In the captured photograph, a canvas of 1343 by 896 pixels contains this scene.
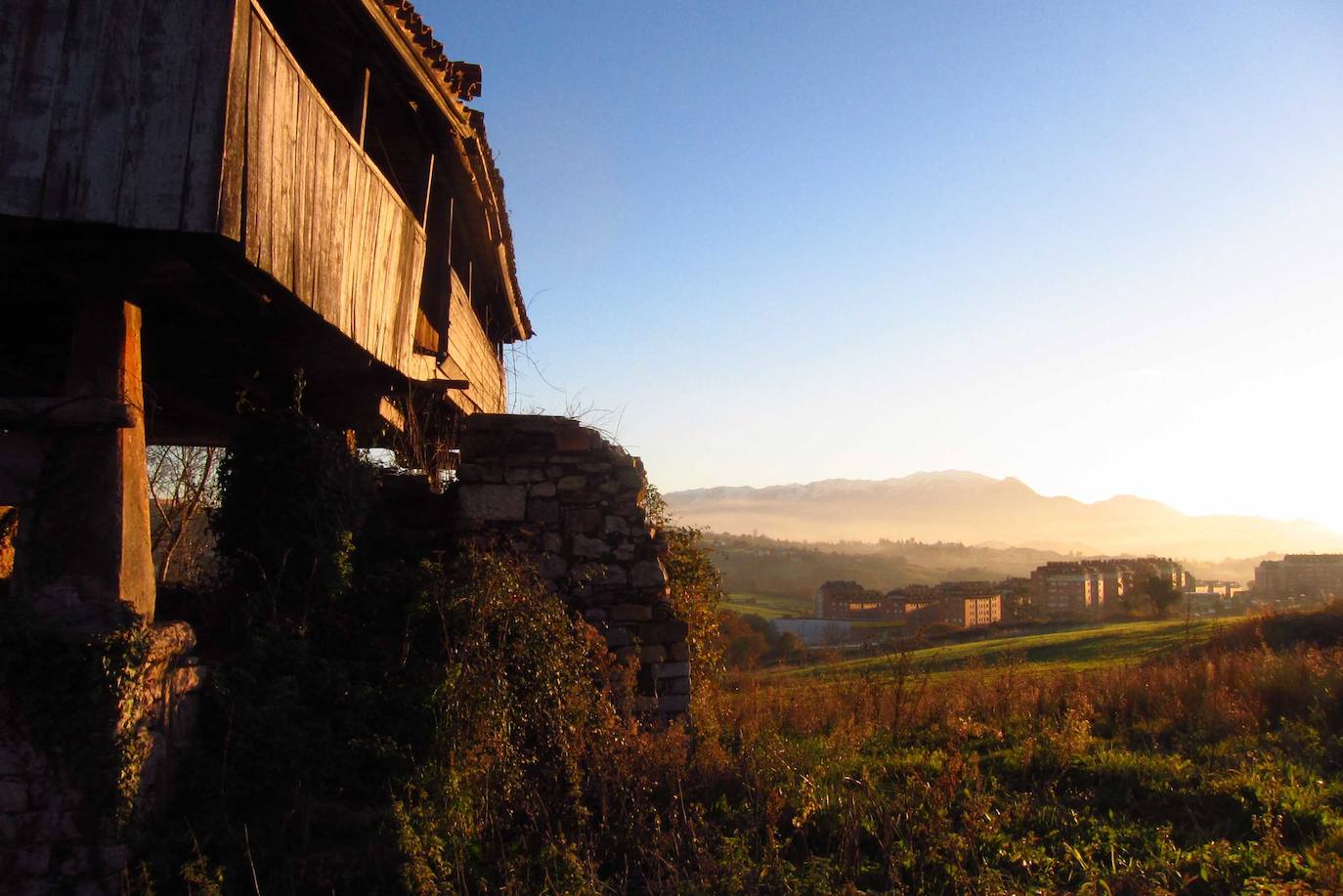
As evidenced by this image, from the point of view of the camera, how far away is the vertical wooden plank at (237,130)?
498 centimetres

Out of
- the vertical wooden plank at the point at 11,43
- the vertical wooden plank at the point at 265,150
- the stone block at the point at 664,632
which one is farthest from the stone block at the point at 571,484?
the vertical wooden plank at the point at 11,43

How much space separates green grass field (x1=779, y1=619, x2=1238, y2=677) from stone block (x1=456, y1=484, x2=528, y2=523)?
749cm

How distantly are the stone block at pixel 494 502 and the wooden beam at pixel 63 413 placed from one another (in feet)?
9.27

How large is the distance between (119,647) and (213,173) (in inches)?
101

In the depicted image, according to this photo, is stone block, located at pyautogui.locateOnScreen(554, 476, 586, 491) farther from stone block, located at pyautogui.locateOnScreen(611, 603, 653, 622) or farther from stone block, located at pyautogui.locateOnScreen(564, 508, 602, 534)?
stone block, located at pyautogui.locateOnScreen(611, 603, 653, 622)

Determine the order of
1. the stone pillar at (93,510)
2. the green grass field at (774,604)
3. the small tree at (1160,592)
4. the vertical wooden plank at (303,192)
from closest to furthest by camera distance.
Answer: the stone pillar at (93,510) < the vertical wooden plank at (303,192) < the small tree at (1160,592) < the green grass field at (774,604)

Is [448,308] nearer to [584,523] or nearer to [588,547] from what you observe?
[584,523]

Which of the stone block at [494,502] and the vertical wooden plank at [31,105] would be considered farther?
the stone block at [494,502]

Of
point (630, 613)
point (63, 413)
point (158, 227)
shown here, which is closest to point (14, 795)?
point (63, 413)


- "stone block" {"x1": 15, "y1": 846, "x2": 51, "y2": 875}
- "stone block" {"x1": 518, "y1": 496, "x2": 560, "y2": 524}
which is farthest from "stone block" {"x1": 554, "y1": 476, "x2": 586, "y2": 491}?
"stone block" {"x1": 15, "y1": 846, "x2": 51, "y2": 875}

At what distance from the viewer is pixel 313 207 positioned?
20.1 ft

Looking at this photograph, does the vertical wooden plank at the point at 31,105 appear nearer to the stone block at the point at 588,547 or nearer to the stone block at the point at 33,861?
the stone block at the point at 33,861

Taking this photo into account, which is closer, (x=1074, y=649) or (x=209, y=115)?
(x=209, y=115)

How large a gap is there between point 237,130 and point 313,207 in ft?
3.37
